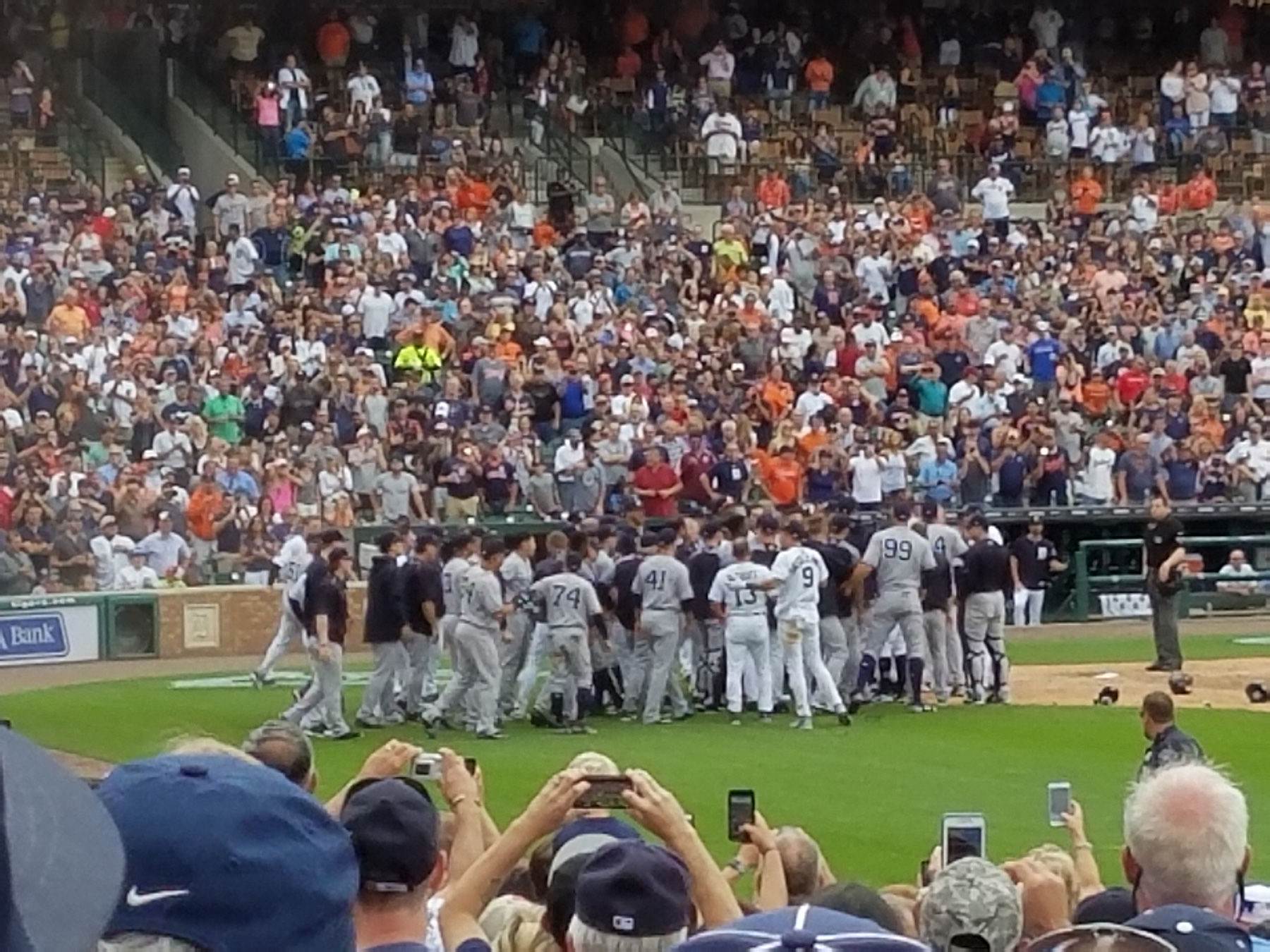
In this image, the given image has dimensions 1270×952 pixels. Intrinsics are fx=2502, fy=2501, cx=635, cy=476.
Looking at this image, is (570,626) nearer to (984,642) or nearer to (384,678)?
(384,678)

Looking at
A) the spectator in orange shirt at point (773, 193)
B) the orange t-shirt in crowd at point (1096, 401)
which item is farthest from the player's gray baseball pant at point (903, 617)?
the spectator in orange shirt at point (773, 193)

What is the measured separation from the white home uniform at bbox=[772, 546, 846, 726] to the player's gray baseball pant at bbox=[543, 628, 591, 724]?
64.6 inches

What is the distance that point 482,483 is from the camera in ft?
91.8

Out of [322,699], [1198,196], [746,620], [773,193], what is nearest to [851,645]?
[746,620]

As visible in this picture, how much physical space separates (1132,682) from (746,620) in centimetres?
424

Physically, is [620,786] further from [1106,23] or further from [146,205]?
[1106,23]

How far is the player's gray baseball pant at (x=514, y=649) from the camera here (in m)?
21.0

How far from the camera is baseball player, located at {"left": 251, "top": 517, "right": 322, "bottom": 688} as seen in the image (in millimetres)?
20891

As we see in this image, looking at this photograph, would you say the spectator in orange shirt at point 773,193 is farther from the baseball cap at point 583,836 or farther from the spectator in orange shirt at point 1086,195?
the baseball cap at point 583,836

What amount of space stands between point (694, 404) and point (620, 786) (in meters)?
24.2

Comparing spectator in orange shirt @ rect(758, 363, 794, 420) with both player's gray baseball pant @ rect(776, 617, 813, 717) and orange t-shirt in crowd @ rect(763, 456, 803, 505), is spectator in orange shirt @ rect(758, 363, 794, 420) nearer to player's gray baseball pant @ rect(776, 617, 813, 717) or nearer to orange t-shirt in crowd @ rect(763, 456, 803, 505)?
orange t-shirt in crowd @ rect(763, 456, 803, 505)

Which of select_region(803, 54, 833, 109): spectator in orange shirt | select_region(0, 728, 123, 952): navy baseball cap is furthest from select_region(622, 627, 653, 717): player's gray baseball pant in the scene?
select_region(803, 54, 833, 109): spectator in orange shirt

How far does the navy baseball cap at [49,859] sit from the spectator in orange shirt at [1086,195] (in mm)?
36013

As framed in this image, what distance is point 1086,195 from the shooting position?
37.5 metres
